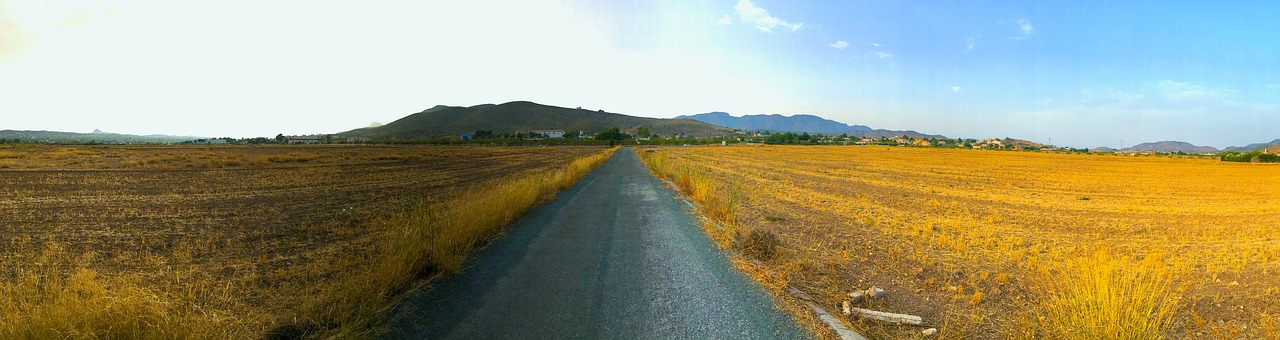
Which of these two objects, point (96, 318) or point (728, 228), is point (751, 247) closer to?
point (728, 228)

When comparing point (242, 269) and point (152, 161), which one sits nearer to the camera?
point (242, 269)

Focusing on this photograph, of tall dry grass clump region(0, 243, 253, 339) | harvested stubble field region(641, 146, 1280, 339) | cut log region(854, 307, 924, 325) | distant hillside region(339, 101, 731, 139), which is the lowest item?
harvested stubble field region(641, 146, 1280, 339)

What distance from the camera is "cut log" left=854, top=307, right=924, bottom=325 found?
429cm

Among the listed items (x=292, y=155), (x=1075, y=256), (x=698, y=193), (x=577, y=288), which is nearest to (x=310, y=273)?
(x=577, y=288)

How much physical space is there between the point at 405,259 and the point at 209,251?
13.5 feet

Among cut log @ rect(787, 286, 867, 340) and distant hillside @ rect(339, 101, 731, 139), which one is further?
distant hillside @ rect(339, 101, 731, 139)

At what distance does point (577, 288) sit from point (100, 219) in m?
11.0

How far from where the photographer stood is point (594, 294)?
Result: 4.98 meters

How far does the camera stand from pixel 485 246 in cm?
736

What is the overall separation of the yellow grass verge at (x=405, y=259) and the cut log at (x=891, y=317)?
458 centimetres

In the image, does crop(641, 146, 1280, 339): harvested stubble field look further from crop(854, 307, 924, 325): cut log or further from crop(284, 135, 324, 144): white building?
crop(284, 135, 324, 144): white building

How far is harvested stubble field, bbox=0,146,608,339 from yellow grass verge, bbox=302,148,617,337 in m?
0.02

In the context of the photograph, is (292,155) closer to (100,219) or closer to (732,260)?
(100,219)

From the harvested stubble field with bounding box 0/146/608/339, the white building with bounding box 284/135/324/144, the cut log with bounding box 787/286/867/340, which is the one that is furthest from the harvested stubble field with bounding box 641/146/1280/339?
the white building with bounding box 284/135/324/144
